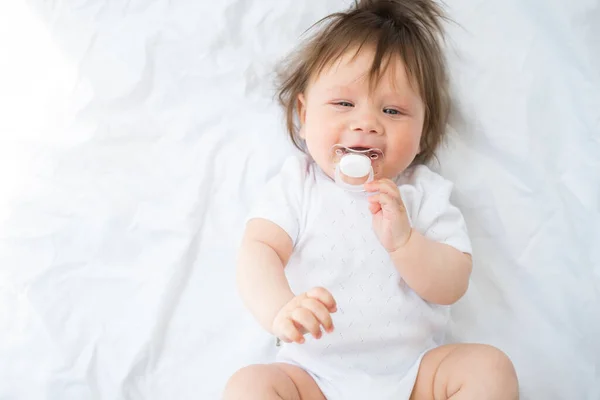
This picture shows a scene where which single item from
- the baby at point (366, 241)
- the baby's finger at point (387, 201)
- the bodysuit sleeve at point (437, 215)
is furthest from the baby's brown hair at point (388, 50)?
the baby's finger at point (387, 201)

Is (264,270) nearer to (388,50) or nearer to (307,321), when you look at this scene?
(307,321)

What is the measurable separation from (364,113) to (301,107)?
0.20 meters

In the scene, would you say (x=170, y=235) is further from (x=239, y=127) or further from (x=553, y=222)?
(x=553, y=222)

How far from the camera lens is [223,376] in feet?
3.92

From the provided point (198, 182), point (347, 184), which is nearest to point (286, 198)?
point (347, 184)

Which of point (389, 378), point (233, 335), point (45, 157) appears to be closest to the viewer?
point (389, 378)

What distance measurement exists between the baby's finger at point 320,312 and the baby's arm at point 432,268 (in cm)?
25

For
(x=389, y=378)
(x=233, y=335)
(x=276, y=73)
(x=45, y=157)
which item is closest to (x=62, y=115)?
(x=45, y=157)

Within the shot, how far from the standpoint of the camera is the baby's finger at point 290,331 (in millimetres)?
918

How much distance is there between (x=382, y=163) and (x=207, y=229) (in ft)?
1.29

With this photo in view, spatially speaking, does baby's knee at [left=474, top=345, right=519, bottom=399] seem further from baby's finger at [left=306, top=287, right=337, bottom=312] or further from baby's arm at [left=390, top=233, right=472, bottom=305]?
baby's finger at [left=306, top=287, right=337, bottom=312]

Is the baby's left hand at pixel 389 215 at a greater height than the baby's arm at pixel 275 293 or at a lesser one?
greater

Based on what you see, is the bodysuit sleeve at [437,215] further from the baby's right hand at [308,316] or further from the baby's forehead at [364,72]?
the baby's right hand at [308,316]

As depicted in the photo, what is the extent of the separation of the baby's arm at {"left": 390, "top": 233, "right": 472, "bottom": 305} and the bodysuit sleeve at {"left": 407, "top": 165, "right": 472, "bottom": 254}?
0.03 m
